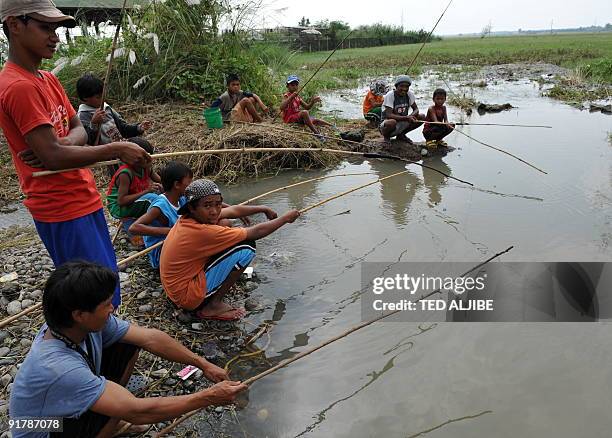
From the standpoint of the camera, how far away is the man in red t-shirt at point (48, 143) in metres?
1.75

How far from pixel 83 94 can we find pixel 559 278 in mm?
4018

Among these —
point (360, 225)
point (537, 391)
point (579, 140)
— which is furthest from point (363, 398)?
point (579, 140)

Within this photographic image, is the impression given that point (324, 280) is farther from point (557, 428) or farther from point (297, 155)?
point (297, 155)

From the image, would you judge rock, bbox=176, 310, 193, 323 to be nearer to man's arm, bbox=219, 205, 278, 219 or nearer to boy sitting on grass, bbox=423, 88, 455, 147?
man's arm, bbox=219, 205, 278, 219

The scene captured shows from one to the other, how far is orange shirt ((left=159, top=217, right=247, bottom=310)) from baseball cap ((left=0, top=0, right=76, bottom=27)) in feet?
3.99

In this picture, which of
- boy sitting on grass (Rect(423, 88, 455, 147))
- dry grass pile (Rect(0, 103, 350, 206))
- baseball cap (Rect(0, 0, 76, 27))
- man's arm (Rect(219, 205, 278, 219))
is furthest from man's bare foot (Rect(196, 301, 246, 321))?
boy sitting on grass (Rect(423, 88, 455, 147))

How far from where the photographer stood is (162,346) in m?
1.89

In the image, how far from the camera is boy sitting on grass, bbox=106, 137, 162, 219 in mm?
3467

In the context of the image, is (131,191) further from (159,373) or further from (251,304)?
(159,373)

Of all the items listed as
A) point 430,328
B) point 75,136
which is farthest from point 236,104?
point 430,328

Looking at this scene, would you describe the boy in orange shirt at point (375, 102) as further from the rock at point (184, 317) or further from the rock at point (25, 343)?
the rock at point (25, 343)

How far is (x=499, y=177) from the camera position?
5.28 m

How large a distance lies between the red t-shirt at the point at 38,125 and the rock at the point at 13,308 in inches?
48.8

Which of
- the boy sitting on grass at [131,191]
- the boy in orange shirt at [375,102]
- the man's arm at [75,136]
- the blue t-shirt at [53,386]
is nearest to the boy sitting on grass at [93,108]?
the boy sitting on grass at [131,191]
